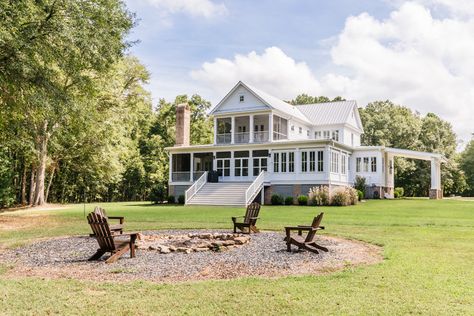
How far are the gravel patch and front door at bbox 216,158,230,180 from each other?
23.1 m

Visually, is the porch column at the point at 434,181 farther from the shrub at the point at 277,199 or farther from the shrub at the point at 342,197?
the shrub at the point at 277,199

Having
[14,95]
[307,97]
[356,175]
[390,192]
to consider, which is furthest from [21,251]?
[307,97]

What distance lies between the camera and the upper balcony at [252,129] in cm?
3469

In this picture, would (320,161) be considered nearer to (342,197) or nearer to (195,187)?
(342,197)

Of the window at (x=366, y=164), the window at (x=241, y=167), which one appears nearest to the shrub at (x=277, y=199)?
the window at (x=241, y=167)

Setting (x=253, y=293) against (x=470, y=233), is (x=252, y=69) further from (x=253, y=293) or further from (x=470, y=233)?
(x=253, y=293)

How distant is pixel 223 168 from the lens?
34.3m

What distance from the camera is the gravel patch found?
755 centimetres

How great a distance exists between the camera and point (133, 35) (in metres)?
18.9

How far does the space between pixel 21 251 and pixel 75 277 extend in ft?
12.7

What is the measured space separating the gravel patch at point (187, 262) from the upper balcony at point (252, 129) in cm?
2386

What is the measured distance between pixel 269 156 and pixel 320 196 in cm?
560

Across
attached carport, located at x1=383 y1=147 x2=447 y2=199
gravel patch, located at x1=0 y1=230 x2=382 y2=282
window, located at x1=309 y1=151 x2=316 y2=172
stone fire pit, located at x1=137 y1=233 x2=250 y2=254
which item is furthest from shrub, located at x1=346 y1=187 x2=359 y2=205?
stone fire pit, located at x1=137 y1=233 x2=250 y2=254

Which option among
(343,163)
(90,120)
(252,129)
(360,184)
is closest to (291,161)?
(252,129)
